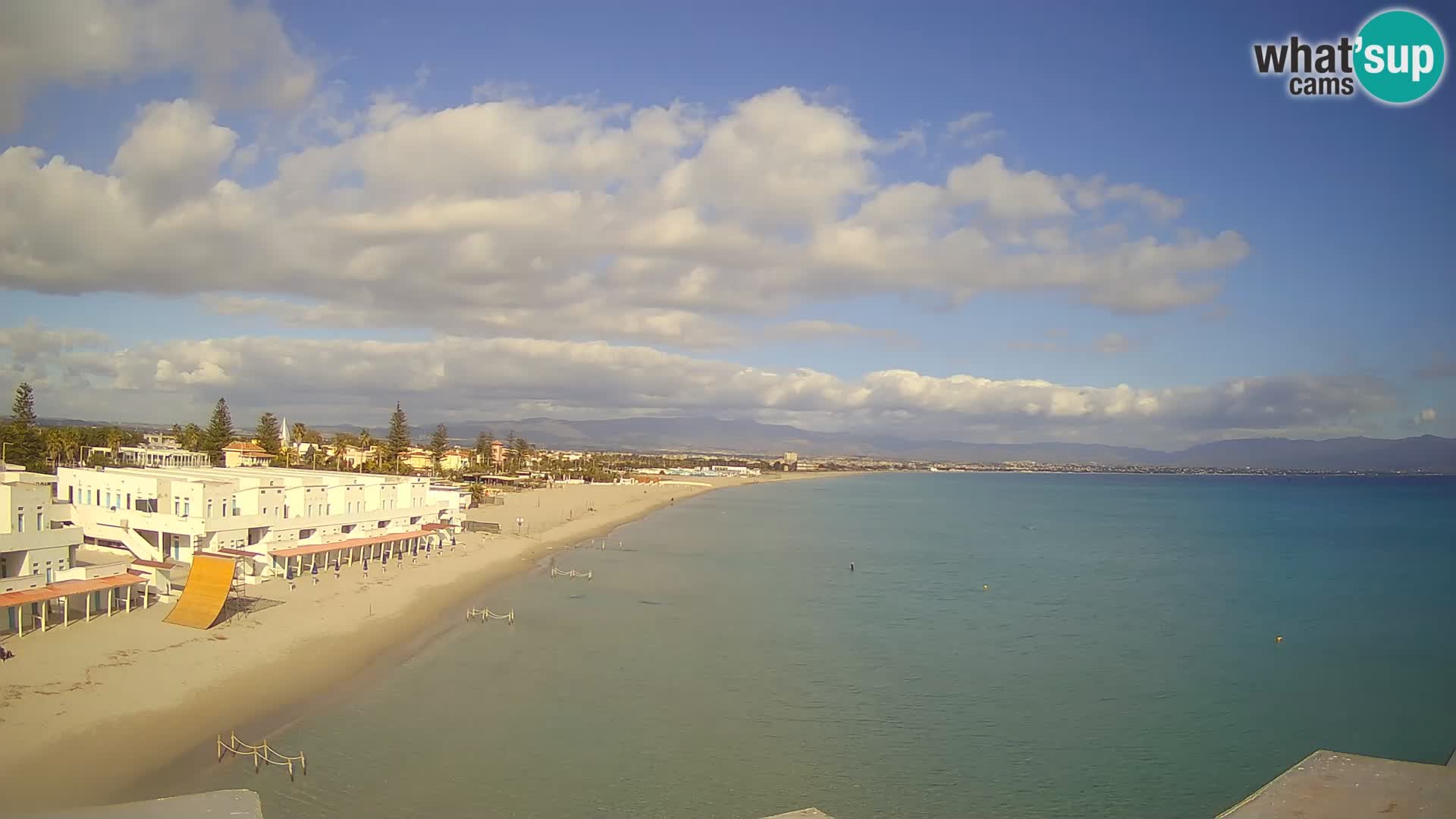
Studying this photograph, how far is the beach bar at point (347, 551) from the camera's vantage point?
103 ft

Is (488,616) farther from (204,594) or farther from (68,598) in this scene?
(68,598)

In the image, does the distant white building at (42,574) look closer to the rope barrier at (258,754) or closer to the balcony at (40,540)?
the balcony at (40,540)

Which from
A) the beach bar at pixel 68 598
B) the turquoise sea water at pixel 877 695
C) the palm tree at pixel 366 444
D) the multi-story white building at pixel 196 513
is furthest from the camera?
the palm tree at pixel 366 444

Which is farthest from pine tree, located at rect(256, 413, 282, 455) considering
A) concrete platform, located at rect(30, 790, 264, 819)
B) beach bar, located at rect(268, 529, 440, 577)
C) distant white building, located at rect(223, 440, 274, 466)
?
concrete platform, located at rect(30, 790, 264, 819)

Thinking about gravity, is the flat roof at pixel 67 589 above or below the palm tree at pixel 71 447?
below

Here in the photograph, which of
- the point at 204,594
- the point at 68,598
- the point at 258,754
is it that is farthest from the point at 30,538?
the point at 258,754

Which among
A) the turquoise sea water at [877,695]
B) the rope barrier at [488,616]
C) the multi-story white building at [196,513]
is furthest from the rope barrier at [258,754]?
the multi-story white building at [196,513]

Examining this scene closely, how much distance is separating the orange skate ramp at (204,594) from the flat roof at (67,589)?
150 centimetres

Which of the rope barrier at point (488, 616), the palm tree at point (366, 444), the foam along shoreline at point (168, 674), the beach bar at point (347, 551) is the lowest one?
the rope barrier at point (488, 616)

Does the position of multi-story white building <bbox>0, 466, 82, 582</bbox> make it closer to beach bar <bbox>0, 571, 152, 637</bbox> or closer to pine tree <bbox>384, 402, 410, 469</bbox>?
beach bar <bbox>0, 571, 152, 637</bbox>

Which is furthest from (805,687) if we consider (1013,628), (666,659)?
(1013,628)

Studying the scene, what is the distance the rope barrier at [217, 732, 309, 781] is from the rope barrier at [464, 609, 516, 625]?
12.1 meters

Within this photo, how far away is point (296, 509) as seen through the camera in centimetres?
3362

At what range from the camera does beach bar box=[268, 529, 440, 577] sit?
103 ft
